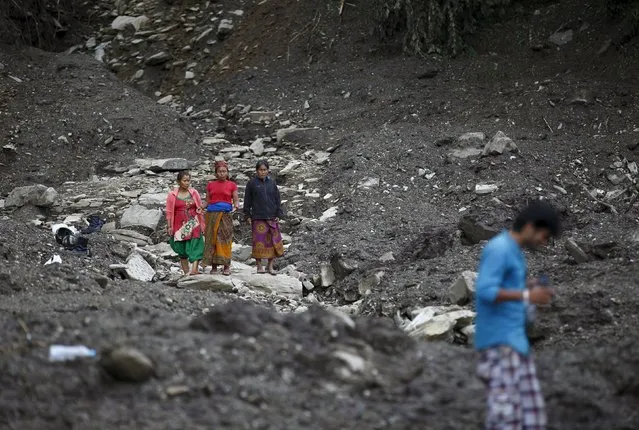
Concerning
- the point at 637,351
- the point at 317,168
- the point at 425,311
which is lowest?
the point at 317,168

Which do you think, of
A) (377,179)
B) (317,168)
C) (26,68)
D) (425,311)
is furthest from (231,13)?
(425,311)

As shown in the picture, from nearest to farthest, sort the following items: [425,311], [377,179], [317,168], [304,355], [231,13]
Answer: [304,355]
[425,311]
[377,179]
[317,168]
[231,13]

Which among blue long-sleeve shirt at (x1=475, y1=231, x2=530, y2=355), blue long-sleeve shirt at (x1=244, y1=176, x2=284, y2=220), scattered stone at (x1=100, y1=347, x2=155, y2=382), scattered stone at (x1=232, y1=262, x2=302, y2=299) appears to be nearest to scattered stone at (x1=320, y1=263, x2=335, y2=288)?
scattered stone at (x1=232, y1=262, x2=302, y2=299)

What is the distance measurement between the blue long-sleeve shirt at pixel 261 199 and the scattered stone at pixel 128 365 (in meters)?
5.22

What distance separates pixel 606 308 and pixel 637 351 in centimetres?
183

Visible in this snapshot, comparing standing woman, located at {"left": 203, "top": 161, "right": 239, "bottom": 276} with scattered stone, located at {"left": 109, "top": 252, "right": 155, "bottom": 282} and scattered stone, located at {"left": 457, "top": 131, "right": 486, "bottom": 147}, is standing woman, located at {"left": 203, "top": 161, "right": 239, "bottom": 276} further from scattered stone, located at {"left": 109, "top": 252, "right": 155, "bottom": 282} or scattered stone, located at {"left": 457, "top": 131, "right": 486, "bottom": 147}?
scattered stone, located at {"left": 457, "top": 131, "right": 486, "bottom": 147}

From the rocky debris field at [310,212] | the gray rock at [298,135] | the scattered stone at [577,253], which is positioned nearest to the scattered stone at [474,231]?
the rocky debris field at [310,212]

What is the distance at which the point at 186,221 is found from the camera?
9.81 meters

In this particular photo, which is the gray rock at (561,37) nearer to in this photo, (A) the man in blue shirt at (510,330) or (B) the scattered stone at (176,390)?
(A) the man in blue shirt at (510,330)

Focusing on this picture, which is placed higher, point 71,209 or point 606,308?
point 606,308

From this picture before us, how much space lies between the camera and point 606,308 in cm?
705

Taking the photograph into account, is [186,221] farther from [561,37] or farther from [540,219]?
[561,37]

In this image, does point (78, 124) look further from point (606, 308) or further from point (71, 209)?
point (606, 308)

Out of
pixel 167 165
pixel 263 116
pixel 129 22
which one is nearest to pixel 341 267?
pixel 167 165
